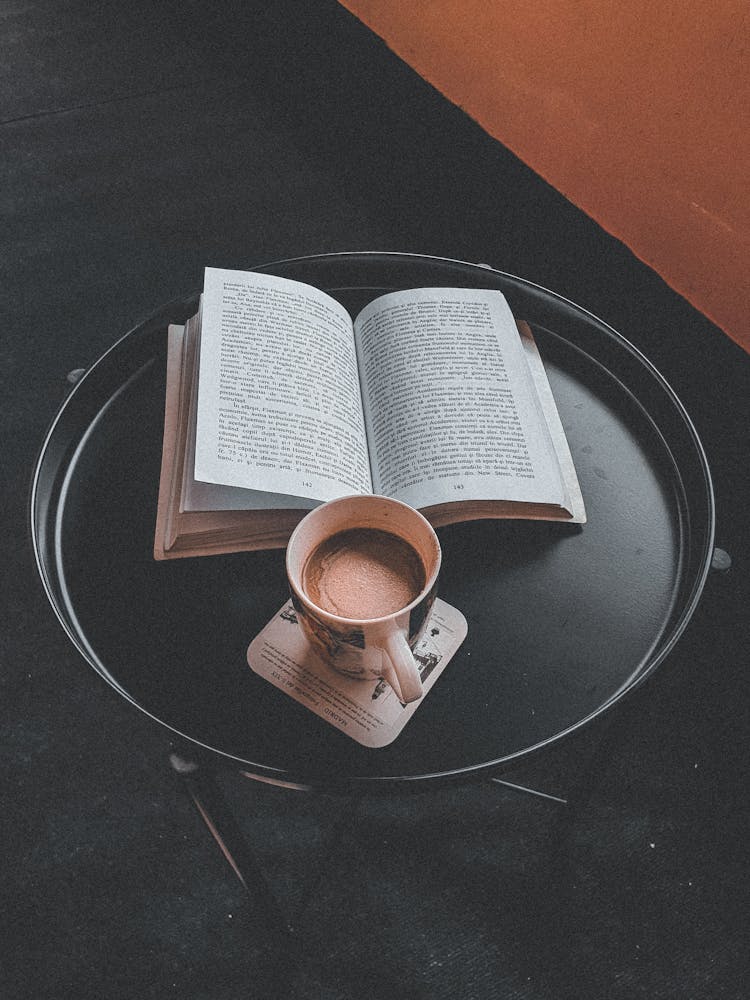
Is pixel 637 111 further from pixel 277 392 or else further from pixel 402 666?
pixel 402 666

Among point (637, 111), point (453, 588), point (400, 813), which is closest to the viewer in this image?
point (453, 588)

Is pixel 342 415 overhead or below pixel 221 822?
overhead

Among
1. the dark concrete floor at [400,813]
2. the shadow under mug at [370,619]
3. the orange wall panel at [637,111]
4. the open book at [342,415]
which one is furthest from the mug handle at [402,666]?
the orange wall panel at [637,111]

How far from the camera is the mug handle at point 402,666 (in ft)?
1.72

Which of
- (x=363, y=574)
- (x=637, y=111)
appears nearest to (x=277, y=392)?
(x=363, y=574)

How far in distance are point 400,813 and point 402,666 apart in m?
0.54

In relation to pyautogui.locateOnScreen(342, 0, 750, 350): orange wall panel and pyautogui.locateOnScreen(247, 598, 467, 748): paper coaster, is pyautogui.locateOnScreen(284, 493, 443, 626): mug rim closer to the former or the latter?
pyautogui.locateOnScreen(247, 598, 467, 748): paper coaster

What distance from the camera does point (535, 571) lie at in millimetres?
704

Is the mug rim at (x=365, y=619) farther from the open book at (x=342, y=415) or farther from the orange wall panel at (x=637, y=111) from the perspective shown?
the orange wall panel at (x=637, y=111)

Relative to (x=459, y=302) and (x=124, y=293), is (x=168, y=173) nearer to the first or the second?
(x=124, y=293)

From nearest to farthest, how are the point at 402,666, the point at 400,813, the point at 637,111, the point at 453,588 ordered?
the point at 402,666 → the point at 453,588 → the point at 400,813 → the point at 637,111

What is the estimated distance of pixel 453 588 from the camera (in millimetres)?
690

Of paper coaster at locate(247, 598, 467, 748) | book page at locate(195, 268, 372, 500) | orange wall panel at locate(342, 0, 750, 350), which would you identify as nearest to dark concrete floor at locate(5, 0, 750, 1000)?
orange wall panel at locate(342, 0, 750, 350)

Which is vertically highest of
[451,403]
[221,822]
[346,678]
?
[451,403]
